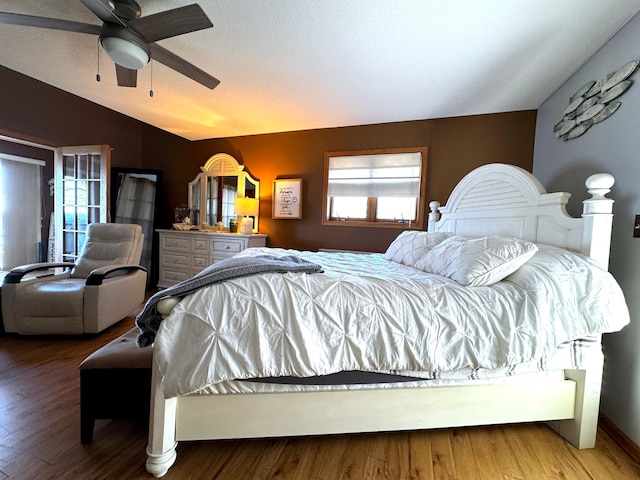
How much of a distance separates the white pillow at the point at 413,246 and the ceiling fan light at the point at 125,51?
2282 millimetres

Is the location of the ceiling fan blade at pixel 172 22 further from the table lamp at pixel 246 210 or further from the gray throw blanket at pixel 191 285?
the table lamp at pixel 246 210

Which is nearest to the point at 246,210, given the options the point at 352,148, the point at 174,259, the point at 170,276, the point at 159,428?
the point at 174,259

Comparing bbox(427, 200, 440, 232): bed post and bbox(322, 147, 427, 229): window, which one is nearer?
bbox(427, 200, 440, 232): bed post

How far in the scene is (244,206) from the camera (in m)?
3.67

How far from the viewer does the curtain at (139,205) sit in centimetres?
402

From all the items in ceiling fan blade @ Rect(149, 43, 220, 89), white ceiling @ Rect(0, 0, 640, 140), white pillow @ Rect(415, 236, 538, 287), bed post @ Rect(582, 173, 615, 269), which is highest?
white ceiling @ Rect(0, 0, 640, 140)

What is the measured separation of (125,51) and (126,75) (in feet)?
1.86

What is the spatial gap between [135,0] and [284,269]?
1832mm

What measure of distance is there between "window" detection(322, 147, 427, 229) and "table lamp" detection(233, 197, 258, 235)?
3.28 ft

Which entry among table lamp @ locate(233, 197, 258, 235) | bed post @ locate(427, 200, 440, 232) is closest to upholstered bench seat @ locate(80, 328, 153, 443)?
table lamp @ locate(233, 197, 258, 235)

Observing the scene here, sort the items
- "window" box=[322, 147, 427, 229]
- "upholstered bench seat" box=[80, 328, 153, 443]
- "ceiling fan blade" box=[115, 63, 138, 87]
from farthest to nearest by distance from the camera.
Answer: "window" box=[322, 147, 427, 229] < "ceiling fan blade" box=[115, 63, 138, 87] < "upholstered bench seat" box=[80, 328, 153, 443]

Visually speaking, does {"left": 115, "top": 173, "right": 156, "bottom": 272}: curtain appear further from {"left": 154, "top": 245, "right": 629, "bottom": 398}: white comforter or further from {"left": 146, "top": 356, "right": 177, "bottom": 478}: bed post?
{"left": 154, "top": 245, "right": 629, "bottom": 398}: white comforter

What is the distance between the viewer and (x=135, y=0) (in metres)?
1.58

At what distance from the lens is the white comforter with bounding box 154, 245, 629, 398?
3.45 feet
